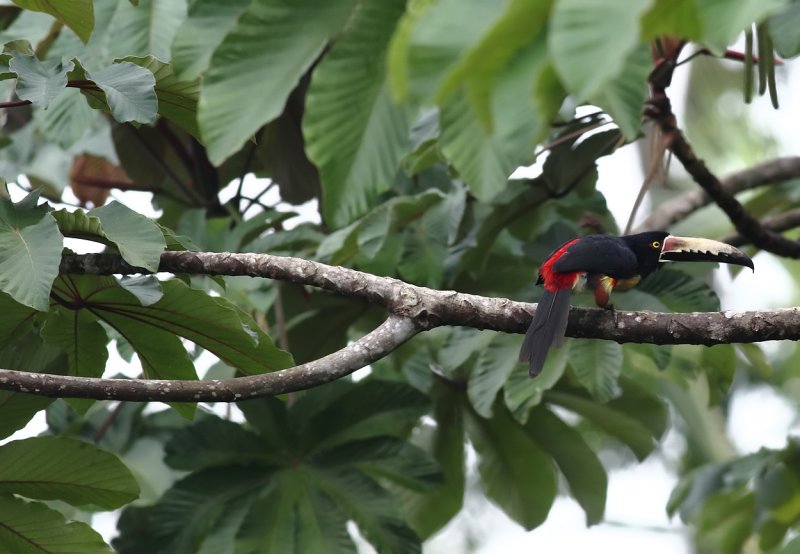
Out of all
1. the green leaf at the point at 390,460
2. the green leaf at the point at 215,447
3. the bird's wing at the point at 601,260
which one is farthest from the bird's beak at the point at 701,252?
the green leaf at the point at 215,447

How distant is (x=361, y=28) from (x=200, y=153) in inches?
132

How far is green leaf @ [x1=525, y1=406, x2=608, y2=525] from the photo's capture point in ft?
13.4

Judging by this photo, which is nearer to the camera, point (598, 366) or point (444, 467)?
point (598, 366)

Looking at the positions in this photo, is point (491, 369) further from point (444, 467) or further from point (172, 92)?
point (172, 92)

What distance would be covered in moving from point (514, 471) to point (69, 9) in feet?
8.30

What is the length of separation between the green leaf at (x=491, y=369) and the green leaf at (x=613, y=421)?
65 cm

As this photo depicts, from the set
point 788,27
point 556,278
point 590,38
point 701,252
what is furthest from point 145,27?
point 590,38

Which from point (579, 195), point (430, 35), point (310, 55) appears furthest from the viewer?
point (579, 195)

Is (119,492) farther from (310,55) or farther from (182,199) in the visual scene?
(182,199)

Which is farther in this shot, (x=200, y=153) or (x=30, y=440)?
(x=200, y=153)

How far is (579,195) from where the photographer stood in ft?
13.7

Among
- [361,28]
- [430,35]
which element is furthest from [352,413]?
[430,35]

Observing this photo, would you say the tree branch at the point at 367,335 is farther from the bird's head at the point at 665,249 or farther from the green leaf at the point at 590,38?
the green leaf at the point at 590,38

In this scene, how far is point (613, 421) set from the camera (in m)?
4.18
